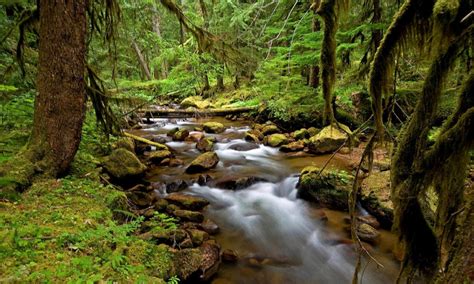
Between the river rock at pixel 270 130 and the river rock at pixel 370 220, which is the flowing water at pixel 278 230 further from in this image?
the river rock at pixel 270 130

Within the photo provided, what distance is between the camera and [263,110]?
14.0 meters

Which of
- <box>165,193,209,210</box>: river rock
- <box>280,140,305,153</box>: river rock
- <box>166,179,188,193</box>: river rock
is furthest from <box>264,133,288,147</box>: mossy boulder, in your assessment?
<box>165,193,209,210</box>: river rock

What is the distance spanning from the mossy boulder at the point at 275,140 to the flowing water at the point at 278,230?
887 mm

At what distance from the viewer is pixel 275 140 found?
1080cm

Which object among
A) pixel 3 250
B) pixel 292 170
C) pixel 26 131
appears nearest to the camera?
pixel 3 250

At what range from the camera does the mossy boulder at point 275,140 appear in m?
10.7

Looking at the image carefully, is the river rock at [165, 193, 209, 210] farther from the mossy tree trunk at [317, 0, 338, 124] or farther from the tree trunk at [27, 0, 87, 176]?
the mossy tree trunk at [317, 0, 338, 124]

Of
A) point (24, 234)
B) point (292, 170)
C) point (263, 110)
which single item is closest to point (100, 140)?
point (24, 234)

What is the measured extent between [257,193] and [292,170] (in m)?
1.51

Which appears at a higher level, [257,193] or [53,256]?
[53,256]

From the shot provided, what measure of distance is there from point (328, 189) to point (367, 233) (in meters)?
1.46

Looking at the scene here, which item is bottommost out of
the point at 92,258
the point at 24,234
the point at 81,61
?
the point at 92,258

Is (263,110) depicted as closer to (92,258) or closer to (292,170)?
(292,170)

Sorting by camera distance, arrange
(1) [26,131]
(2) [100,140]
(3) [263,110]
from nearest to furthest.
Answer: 1. (1) [26,131]
2. (2) [100,140]
3. (3) [263,110]
